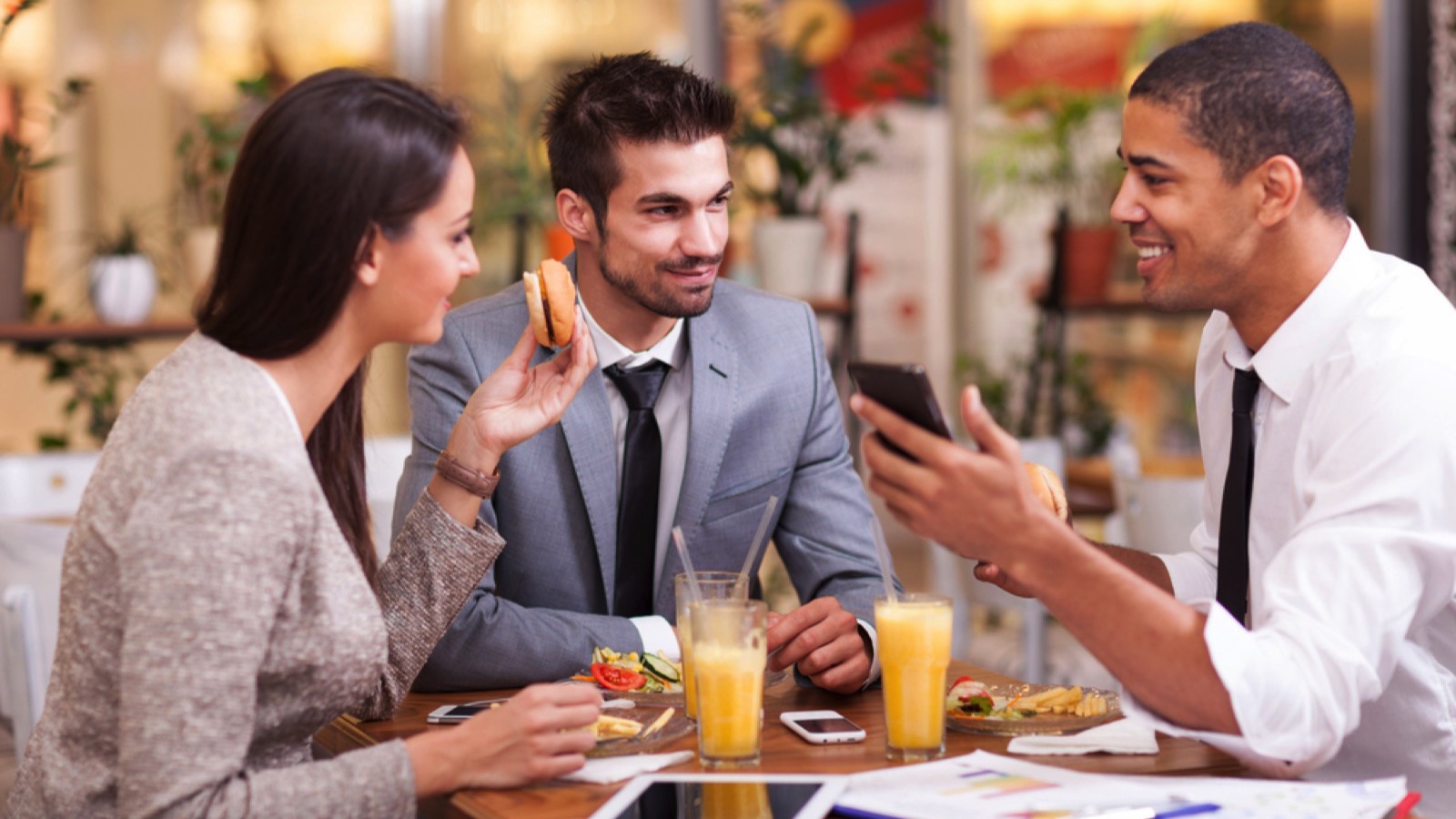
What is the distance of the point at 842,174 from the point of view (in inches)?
161

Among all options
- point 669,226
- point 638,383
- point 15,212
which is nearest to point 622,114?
point 669,226

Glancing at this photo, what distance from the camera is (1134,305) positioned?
445cm

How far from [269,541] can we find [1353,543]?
994 mm

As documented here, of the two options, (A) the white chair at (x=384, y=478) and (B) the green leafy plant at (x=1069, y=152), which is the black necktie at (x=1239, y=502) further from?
(B) the green leafy plant at (x=1069, y=152)

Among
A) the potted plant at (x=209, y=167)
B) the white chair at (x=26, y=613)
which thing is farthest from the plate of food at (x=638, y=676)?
the potted plant at (x=209, y=167)

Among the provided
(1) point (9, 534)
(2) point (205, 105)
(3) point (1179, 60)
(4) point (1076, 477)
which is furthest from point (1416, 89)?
(1) point (9, 534)

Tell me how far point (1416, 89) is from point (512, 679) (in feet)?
13.7

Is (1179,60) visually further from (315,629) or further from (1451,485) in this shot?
(315,629)

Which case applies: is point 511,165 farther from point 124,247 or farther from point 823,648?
point 823,648

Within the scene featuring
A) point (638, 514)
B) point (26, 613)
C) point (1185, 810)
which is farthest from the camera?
point (26, 613)

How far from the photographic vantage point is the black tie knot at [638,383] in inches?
88.7

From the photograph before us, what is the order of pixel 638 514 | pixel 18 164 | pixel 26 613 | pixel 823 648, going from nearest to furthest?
pixel 823 648 → pixel 638 514 → pixel 26 613 → pixel 18 164

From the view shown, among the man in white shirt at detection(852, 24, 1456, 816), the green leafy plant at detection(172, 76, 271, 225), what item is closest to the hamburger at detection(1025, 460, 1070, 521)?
the man in white shirt at detection(852, 24, 1456, 816)

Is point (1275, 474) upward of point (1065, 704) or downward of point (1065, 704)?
upward
